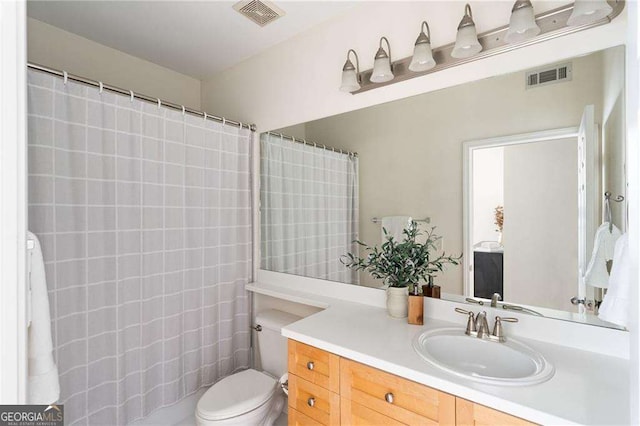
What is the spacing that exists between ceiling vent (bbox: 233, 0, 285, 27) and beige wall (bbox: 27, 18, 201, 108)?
974mm

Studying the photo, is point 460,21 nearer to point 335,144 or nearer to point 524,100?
point 524,100

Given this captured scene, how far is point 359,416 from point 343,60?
1.78m

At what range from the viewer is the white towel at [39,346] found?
2.80 ft

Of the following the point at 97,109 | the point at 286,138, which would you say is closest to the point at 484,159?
the point at 286,138

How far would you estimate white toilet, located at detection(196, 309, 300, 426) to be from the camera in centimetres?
155

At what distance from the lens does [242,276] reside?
2.25 m

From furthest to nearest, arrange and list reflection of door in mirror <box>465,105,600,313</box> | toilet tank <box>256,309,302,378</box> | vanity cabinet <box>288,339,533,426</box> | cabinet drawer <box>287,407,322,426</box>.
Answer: toilet tank <box>256,309,302,378</box> → cabinet drawer <box>287,407,322,426</box> → reflection of door in mirror <box>465,105,600,313</box> → vanity cabinet <box>288,339,533,426</box>

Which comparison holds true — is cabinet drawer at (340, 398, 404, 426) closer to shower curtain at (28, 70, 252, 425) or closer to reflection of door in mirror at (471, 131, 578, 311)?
reflection of door in mirror at (471, 131, 578, 311)

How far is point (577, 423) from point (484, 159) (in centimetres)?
102

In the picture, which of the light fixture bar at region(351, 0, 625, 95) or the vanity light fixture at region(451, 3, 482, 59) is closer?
the light fixture bar at region(351, 0, 625, 95)

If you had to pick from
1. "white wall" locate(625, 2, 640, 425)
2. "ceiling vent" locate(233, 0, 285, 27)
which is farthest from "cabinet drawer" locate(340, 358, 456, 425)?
"ceiling vent" locate(233, 0, 285, 27)

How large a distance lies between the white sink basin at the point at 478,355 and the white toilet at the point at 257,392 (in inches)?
37.8

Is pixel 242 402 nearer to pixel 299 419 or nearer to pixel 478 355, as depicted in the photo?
pixel 299 419

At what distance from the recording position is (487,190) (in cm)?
144
